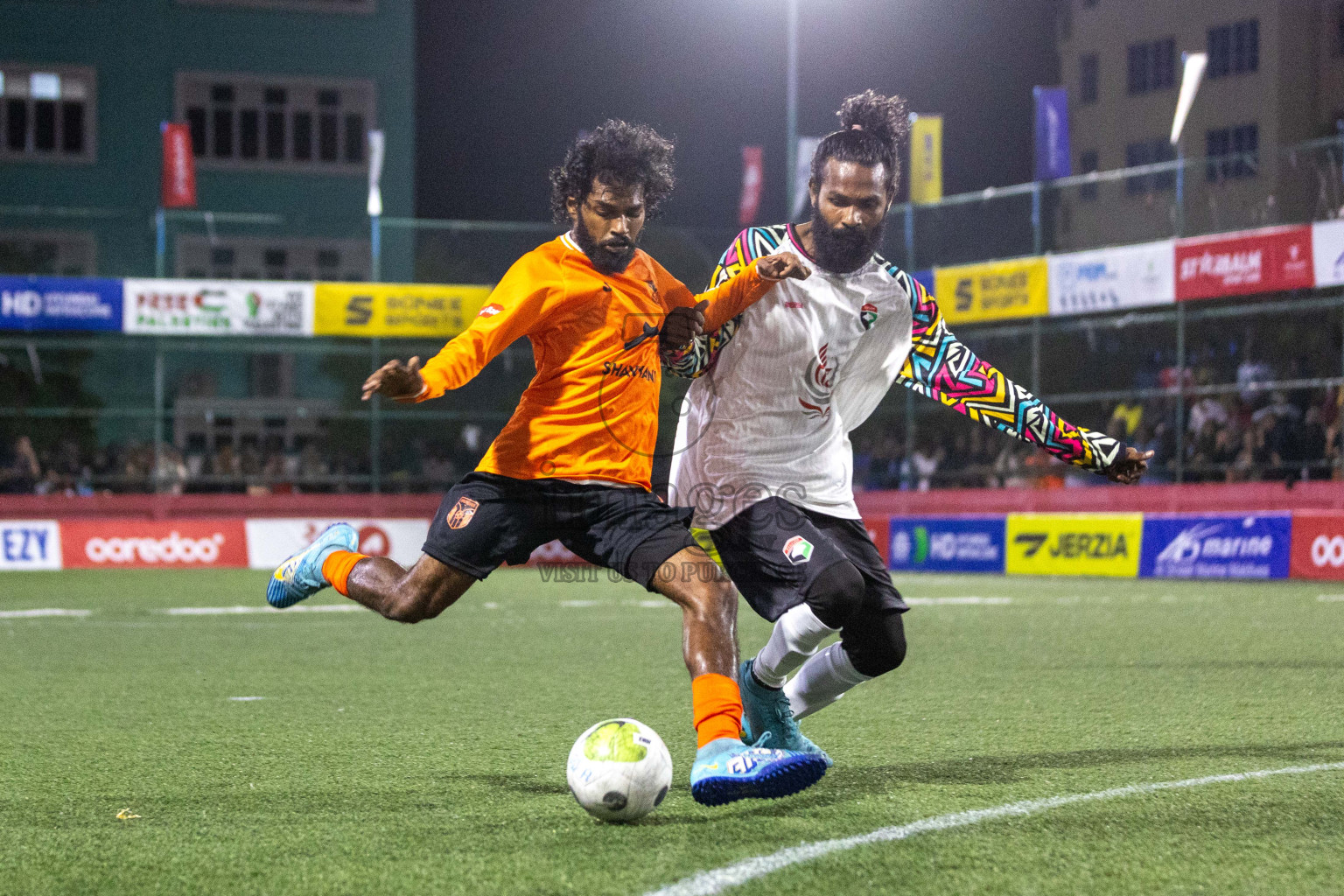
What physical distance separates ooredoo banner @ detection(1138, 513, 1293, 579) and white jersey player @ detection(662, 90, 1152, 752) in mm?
12729

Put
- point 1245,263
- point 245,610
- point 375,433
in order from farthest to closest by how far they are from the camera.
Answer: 1. point 375,433
2. point 1245,263
3. point 245,610

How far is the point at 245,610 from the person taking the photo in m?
13.5

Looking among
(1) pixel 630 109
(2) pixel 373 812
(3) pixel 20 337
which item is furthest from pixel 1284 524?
(1) pixel 630 109

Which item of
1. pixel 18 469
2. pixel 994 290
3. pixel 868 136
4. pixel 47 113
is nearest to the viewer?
pixel 868 136

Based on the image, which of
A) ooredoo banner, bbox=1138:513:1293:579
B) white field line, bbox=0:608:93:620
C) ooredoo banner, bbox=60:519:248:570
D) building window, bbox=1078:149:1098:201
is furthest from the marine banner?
building window, bbox=1078:149:1098:201

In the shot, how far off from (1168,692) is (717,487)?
137 inches

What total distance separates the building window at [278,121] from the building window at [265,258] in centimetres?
1387

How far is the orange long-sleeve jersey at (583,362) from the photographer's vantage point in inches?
187

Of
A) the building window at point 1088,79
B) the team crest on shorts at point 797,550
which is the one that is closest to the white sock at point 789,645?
the team crest on shorts at point 797,550

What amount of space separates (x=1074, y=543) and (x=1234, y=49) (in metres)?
32.1

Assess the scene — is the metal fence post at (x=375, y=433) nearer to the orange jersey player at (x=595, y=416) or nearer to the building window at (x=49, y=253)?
the building window at (x=49, y=253)

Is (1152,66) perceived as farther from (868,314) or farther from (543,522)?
(543,522)

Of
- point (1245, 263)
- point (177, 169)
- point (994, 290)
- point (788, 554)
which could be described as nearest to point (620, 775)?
point (788, 554)

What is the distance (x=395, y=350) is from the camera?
76.0 ft
